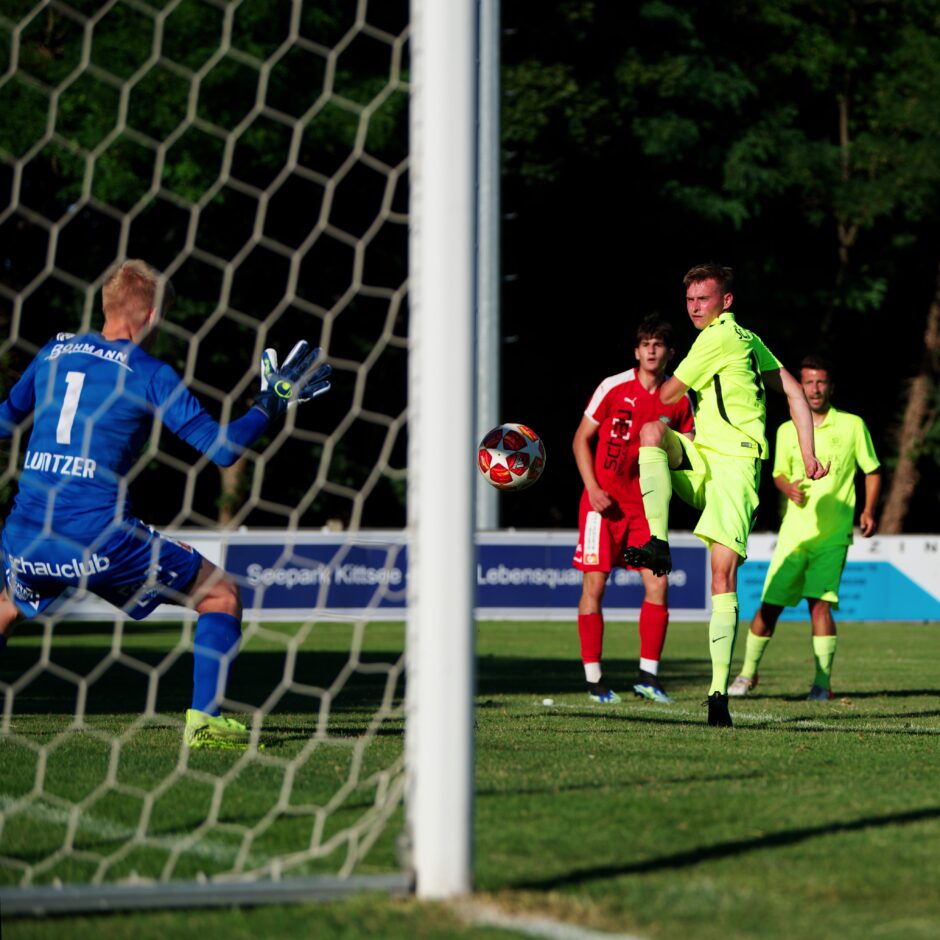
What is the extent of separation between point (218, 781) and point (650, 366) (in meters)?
4.99

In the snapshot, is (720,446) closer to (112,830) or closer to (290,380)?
(290,380)

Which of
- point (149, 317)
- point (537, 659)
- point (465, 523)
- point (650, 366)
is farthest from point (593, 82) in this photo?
point (465, 523)

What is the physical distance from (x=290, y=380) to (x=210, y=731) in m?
1.51

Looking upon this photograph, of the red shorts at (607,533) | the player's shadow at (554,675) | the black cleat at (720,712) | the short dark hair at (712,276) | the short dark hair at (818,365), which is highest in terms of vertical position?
the short dark hair at (712,276)

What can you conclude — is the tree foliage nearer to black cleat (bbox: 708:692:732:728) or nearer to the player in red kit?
the player in red kit

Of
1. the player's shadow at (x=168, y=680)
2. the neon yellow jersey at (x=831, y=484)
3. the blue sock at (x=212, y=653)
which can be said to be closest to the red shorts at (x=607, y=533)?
the neon yellow jersey at (x=831, y=484)

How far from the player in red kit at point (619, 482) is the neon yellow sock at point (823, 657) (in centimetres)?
95

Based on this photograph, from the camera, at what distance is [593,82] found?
33.8 metres

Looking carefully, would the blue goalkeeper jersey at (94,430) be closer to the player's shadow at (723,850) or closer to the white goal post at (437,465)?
the white goal post at (437,465)

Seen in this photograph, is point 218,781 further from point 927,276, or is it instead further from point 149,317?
point 927,276

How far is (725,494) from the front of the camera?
7.57 metres

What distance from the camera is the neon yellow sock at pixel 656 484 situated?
768cm

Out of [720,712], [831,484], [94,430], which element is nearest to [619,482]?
[831,484]

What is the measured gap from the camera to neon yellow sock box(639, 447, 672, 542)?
7680mm
